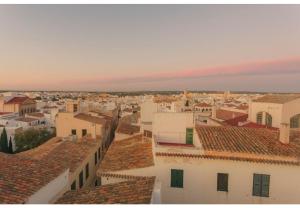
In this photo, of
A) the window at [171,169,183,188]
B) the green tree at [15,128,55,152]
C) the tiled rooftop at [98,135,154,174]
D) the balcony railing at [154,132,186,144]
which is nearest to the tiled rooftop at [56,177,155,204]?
the window at [171,169,183,188]

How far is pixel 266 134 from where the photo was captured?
22.1 ft

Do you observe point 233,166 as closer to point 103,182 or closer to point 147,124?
point 103,182

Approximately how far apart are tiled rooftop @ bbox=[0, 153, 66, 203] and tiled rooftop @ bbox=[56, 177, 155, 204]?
0.48 m

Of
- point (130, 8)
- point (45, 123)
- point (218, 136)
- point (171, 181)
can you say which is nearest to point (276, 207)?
point (171, 181)

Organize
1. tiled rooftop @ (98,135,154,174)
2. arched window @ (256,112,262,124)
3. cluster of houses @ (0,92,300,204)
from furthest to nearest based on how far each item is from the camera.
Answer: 1. arched window @ (256,112,262,124)
2. tiled rooftop @ (98,135,154,174)
3. cluster of houses @ (0,92,300,204)

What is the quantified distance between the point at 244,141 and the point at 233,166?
0.96 metres

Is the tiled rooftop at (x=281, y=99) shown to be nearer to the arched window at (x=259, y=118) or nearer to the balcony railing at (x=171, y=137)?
the arched window at (x=259, y=118)

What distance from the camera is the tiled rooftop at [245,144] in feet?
17.4

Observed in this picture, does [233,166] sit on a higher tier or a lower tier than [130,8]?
lower

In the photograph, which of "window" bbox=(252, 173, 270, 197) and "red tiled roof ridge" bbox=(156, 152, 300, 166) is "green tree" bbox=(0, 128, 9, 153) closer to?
"red tiled roof ridge" bbox=(156, 152, 300, 166)

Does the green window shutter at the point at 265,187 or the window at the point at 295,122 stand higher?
the window at the point at 295,122

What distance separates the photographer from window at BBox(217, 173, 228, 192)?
5.38 metres

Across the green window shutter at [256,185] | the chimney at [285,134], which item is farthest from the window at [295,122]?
the green window shutter at [256,185]

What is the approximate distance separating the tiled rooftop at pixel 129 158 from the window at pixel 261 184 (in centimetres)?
204
